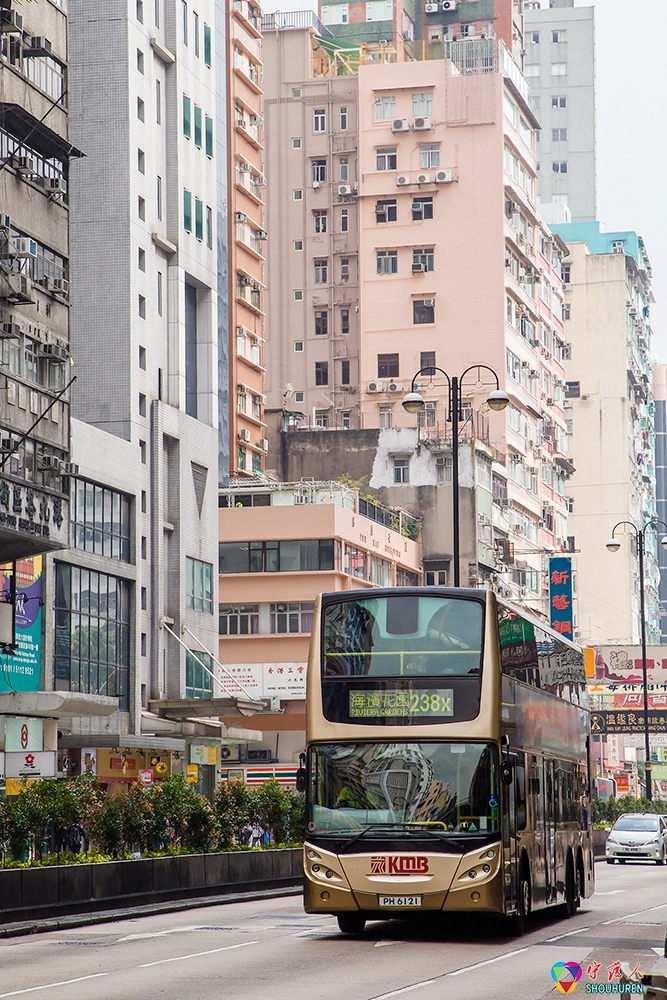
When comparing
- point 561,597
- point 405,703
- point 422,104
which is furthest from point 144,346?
point 405,703

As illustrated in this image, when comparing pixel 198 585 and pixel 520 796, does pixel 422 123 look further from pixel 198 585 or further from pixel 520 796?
pixel 520 796

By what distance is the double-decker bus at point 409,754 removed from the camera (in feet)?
65.4

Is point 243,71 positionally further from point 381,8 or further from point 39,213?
point 39,213

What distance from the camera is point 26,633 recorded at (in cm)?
4822

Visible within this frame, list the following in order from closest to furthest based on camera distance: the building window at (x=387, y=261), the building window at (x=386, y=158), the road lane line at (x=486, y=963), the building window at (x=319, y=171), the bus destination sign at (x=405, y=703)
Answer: the road lane line at (x=486, y=963) < the bus destination sign at (x=405, y=703) < the building window at (x=387, y=261) < the building window at (x=386, y=158) < the building window at (x=319, y=171)

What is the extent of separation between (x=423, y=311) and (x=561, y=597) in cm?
2305

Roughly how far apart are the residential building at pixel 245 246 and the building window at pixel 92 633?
1009 inches

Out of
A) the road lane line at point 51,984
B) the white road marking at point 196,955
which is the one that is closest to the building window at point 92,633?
the white road marking at point 196,955

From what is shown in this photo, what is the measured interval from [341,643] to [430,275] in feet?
247

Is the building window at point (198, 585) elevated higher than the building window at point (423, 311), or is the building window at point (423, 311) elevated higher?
the building window at point (423, 311)

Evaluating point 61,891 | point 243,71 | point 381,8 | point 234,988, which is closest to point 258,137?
point 243,71

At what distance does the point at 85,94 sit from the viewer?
6034 centimetres

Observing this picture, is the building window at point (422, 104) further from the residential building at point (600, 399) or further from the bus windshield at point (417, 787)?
the bus windshield at point (417, 787)

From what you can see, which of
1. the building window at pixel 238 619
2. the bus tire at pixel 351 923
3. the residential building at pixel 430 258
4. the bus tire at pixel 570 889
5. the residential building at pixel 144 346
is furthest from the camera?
the residential building at pixel 430 258
